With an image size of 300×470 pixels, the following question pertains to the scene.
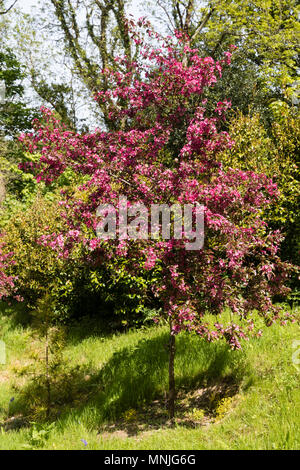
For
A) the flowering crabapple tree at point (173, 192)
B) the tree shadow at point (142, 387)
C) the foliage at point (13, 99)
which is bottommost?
the tree shadow at point (142, 387)

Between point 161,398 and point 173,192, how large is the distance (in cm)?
305

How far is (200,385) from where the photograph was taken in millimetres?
5273

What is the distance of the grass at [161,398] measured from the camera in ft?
12.1

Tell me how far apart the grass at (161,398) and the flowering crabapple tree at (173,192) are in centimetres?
57

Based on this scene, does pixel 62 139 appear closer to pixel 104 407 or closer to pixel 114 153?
pixel 114 153

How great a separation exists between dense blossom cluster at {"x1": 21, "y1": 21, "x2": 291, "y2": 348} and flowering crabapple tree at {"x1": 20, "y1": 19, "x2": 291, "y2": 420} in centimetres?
1

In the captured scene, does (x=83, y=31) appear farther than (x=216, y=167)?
Yes

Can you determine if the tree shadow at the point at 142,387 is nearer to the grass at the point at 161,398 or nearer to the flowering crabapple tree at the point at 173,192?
the grass at the point at 161,398

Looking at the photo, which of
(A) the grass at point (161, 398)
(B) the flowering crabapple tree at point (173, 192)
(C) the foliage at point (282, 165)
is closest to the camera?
(A) the grass at point (161, 398)

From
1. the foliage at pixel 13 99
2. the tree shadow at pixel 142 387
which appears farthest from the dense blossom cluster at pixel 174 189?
the foliage at pixel 13 99

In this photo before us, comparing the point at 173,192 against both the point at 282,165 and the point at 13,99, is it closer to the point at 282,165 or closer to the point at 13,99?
the point at 282,165
